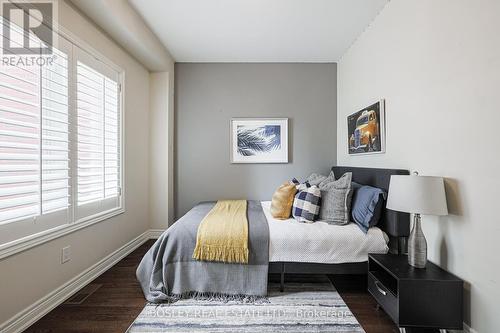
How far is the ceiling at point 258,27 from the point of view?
2365 mm

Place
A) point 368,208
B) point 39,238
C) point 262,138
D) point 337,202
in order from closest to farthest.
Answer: point 39,238, point 368,208, point 337,202, point 262,138

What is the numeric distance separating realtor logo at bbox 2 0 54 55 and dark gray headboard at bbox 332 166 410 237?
9.72ft

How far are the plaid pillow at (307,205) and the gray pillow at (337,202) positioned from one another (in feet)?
0.24

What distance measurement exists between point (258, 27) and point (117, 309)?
3107 mm

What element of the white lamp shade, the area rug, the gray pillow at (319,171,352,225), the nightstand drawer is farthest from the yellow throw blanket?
the white lamp shade

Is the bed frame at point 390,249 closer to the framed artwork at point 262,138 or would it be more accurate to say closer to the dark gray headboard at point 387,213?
the dark gray headboard at point 387,213

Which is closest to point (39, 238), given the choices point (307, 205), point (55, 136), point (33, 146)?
point (33, 146)

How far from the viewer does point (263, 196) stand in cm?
371

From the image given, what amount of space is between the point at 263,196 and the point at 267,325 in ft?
6.98

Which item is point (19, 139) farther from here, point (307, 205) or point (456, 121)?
point (456, 121)

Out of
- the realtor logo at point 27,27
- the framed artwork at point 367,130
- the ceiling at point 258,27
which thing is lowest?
the framed artwork at point 367,130

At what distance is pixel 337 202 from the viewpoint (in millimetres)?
2258

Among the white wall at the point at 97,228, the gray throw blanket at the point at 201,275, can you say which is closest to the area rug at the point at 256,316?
the gray throw blanket at the point at 201,275

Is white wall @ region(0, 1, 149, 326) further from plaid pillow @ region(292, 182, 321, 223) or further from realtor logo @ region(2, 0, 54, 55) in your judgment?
plaid pillow @ region(292, 182, 321, 223)
